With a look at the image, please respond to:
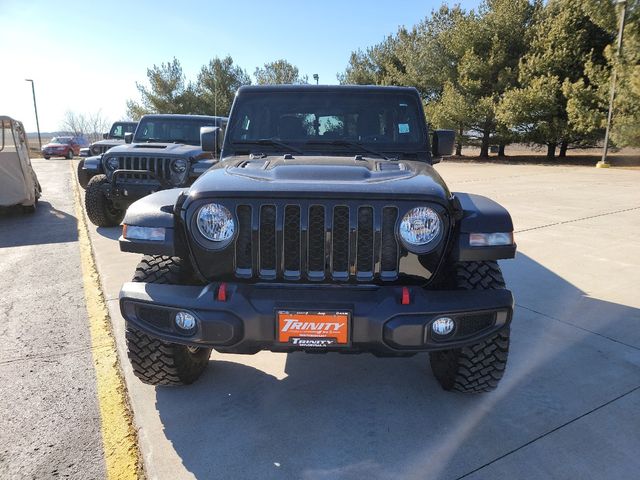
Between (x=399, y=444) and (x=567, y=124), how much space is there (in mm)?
22896

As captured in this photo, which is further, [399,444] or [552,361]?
[552,361]

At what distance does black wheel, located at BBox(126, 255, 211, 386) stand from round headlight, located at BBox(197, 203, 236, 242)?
318mm

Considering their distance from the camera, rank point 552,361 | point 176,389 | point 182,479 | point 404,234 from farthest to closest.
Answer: point 552,361 → point 176,389 → point 404,234 → point 182,479

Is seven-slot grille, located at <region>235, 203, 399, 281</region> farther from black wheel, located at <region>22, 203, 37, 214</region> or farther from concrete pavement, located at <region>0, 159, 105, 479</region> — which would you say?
black wheel, located at <region>22, 203, 37, 214</region>

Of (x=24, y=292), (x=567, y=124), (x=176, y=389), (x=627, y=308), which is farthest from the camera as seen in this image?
(x=567, y=124)

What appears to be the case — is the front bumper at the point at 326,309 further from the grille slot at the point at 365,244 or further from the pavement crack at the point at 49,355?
the pavement crack at the point at 49,355

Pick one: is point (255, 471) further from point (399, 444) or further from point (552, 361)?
point (552, 361)

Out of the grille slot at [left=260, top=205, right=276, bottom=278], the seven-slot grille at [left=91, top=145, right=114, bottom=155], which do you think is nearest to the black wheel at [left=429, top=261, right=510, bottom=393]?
the grille slot at [left=260, top=205, right=276, bottom=278]

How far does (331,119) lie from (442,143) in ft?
2.83

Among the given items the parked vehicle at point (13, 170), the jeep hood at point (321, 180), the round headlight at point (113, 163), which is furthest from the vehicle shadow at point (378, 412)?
the parked vehicle at point (13, 170)

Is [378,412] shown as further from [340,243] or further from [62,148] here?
[62,148]

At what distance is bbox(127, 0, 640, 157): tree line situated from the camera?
55.8ft

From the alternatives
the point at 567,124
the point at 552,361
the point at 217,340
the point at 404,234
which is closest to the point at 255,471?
the point at 217,340

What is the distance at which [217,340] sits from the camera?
2184 mm
